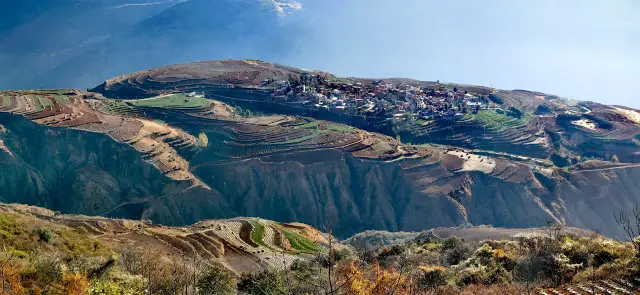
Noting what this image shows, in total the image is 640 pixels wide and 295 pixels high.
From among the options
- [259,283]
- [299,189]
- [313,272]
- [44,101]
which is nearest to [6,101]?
[44,101]

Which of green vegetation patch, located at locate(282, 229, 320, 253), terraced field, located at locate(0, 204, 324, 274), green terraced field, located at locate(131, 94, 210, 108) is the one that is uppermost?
green terraced field, located at locate(131, 94, 210, 108)

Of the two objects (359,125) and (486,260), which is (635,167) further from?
(486,260)

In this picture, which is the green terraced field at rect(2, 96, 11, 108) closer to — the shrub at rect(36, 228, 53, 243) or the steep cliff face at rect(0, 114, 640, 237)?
the steep cliff face at rect(0, 114, 640, 237)

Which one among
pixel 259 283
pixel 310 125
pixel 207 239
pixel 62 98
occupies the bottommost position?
pixel 207 239

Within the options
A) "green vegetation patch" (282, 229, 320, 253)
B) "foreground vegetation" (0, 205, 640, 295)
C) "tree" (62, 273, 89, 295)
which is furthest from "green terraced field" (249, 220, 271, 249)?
"tree" (62, 273, 89, 295)

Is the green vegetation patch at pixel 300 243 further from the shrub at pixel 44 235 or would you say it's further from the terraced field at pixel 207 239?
the shrub at pixel 44 235

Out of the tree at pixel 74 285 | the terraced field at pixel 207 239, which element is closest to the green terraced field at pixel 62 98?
the terraced field at pixel 207 239

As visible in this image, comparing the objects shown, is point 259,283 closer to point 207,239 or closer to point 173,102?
point 207,239
